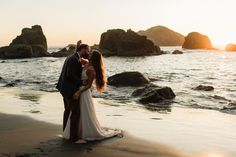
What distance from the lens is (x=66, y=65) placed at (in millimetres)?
9383

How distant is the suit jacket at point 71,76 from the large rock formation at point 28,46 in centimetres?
9897

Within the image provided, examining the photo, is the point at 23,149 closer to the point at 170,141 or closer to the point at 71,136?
the point at 71,136

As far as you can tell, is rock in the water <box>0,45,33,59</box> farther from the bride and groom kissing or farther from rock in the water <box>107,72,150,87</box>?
the bride and groom kissing

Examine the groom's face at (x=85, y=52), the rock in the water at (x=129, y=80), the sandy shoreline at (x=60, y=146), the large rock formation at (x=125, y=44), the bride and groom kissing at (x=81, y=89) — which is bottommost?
the sandy shoreline at (x=60, y=146)

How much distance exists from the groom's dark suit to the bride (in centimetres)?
12

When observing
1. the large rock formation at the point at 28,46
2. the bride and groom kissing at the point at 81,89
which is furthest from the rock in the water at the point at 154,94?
the large rock formation at the point at 28,46

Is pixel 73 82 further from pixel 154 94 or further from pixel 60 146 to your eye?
pixel 154 94

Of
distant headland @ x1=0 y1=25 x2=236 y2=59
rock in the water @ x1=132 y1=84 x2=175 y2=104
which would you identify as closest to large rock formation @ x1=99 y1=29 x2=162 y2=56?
distant headland @ x1=0 y1=25 x2=236 y2=59

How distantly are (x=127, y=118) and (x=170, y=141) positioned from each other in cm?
382

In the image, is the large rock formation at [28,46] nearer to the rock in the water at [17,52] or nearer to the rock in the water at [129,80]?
the rock in the water at [17,52]

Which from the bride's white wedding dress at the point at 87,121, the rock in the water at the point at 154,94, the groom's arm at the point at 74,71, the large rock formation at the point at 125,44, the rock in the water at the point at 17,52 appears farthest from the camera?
the large rock formation at the point at 125,44

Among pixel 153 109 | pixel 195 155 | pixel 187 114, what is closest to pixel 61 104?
pixel 153 109

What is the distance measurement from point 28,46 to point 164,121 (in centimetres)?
10001

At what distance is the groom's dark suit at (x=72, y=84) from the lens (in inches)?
368
